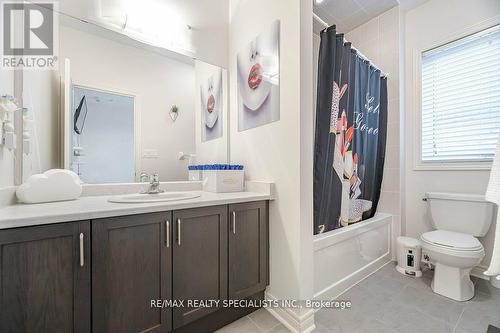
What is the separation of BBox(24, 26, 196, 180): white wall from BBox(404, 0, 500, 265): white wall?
92.6 inches

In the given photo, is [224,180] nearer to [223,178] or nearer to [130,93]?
[223,178]

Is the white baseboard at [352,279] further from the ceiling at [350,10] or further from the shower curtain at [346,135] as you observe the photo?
the ceiling at [350,10]

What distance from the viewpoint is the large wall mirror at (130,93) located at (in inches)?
50.7

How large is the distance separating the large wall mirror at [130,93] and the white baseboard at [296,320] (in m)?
1.25

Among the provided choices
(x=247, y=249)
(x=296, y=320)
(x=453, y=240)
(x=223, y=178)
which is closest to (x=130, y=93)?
(x=223, y=178)

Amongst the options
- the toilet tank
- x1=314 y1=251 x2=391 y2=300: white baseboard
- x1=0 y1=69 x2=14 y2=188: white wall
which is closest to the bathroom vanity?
x1=0 y1=69 x2=14 y2=188: white wall

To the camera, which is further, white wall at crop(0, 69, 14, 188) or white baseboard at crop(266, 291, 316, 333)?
white baseboard at crop(266, 291, 316, 333)

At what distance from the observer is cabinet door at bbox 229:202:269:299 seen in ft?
4.34

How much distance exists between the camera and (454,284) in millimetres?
1595

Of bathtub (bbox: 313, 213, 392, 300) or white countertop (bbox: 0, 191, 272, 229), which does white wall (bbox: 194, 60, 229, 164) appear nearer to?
white countertop (bbox: 0, 191, 272, 229)

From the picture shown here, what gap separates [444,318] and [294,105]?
1.70 m

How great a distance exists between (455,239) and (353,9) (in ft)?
8.15

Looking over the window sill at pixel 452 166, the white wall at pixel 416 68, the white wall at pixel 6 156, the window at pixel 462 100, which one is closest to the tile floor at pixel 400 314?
the white wall at pixel 416 68

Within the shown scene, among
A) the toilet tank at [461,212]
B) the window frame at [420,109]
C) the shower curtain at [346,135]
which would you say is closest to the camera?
the shower curtain at [346,135]
